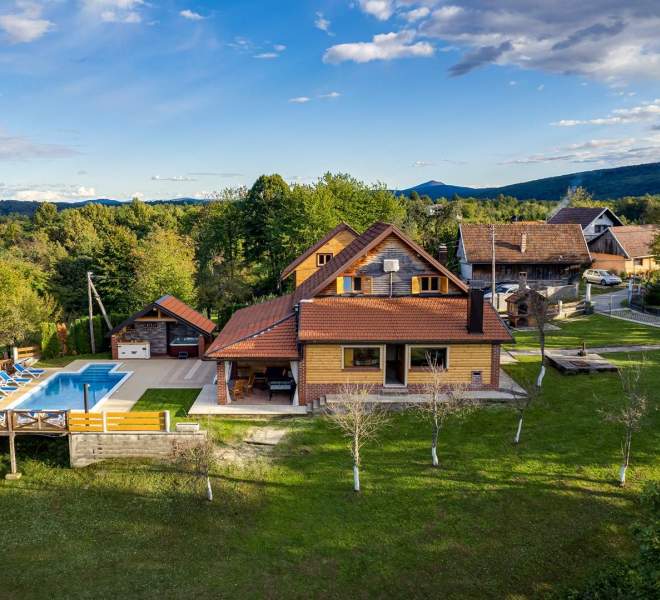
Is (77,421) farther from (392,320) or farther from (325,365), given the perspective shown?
(392,320)

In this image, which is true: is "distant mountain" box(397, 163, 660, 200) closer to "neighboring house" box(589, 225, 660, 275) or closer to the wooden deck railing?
"neighboring house" box(589, 225, 660, 275)

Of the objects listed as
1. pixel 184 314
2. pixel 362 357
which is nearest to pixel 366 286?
pixel 362 357

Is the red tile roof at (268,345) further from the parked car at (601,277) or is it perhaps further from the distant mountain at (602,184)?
the distant mountain at (602,184)

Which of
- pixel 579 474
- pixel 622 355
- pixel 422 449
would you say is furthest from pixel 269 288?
pixel 579 474

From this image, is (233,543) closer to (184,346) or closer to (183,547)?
(183,547)

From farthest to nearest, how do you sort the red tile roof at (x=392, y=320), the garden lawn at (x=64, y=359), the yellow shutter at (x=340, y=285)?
the garden lawn at (x=64, y=359) < the yellow shutter at (x=340, y=285) < the red tile roof at (x=392, y=320)

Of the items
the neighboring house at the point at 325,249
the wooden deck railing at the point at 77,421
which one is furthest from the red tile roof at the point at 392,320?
the neighboring house at the point at 325,249
